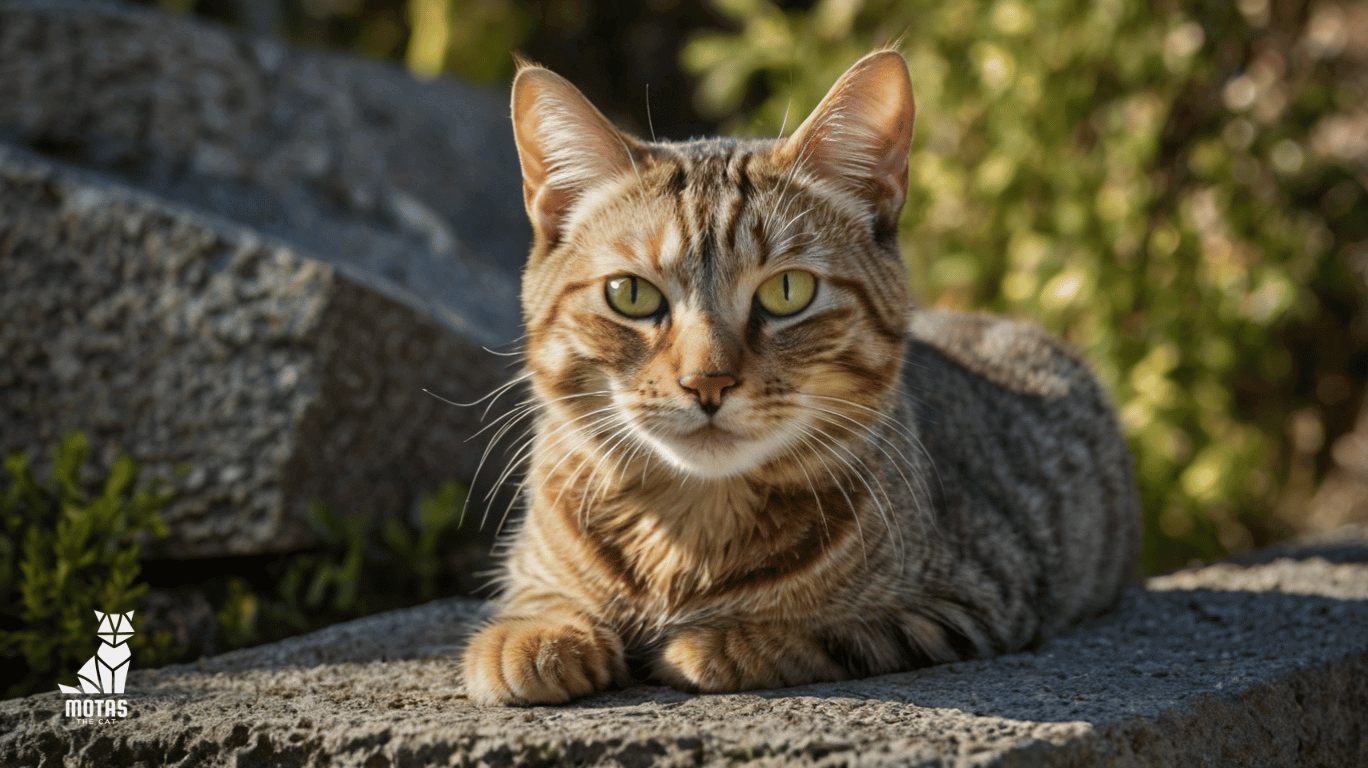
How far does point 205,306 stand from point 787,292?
1.88 m

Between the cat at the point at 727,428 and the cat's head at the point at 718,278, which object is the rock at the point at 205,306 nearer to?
the cat at the point at 727,428

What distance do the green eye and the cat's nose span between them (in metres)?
0.24

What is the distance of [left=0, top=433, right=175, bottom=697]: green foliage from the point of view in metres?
2.54

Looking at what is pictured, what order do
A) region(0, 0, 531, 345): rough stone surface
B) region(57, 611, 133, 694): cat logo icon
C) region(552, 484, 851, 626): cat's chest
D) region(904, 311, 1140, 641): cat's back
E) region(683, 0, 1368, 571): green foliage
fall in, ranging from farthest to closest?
region(683, 0, 1368, 571): green foliage → region(0, 0, 531, 345): rough stone surface → region(904, 311, 1140, 641): cat's back → region(57, 611, 133, 694): cat logo icon → region(552, 484, 851, 626): cat's chest

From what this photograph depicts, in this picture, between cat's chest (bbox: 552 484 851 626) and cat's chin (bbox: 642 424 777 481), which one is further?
cat's chest (bbox: 552 484 851 626)

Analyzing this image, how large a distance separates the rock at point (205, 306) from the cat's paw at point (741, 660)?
5.00 ft

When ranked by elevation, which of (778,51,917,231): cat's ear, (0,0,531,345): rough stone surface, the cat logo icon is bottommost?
the cat logo icon

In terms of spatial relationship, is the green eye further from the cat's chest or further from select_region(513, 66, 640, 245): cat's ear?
the cat's chest

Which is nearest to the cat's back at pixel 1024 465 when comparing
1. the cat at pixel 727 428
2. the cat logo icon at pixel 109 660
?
the cat at pixel 727 428

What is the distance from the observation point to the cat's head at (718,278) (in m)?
1.92

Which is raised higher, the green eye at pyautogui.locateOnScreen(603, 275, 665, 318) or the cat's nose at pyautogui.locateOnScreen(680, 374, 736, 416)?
the green eye at pyautogui.locateOnScreen(603, 275, 665, 318)

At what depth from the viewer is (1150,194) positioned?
13.4 ft

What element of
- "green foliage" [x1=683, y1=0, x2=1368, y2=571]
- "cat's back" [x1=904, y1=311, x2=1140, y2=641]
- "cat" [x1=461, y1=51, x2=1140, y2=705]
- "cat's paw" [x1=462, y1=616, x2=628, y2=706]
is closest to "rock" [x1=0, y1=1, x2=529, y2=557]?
"cat" [x1=461, y1=51, x2=1140, y2=705]

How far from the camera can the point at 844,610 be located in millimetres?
2100
